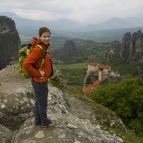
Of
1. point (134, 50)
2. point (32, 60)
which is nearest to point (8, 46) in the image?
point (32, 60)

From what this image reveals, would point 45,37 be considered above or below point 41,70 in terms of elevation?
above

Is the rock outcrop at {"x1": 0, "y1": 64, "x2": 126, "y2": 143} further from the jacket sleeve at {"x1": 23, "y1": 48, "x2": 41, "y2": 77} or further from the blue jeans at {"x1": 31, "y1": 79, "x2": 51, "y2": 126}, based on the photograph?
the jacket sleeve at {"x1": 23, "y1": 48, "x2": 41, "y2": 77}

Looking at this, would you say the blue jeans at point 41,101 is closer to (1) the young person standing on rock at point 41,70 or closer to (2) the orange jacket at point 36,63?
(1) the young person standing on rock at point 41,70

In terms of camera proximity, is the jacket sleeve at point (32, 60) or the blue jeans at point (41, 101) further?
the blue jeans at point (41, 101)

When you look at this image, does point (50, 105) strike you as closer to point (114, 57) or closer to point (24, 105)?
point (24, 105)

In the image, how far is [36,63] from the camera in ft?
26.0

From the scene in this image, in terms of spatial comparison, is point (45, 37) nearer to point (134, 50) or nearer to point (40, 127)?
point (40, 127)

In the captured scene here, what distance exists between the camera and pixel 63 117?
9.89 meters

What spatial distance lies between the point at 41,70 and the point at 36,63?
331 millimetres

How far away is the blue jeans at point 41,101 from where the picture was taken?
8188 mm

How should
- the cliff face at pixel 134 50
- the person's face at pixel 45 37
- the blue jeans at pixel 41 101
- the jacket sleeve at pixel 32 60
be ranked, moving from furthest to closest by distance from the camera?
the cliff face at pixel 134 50 → the blue jeans at pixel 41 101 → the person's face at pixel 45 37 → the jacket sleeve at pixel 32 60

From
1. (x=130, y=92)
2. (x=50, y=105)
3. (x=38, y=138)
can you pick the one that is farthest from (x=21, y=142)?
(x=130, y=92)

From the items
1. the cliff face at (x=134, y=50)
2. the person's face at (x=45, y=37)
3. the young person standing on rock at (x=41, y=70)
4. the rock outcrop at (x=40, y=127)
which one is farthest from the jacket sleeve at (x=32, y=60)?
the cliff face at (x=134, y=50)

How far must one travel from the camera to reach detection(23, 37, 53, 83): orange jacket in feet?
25.2
